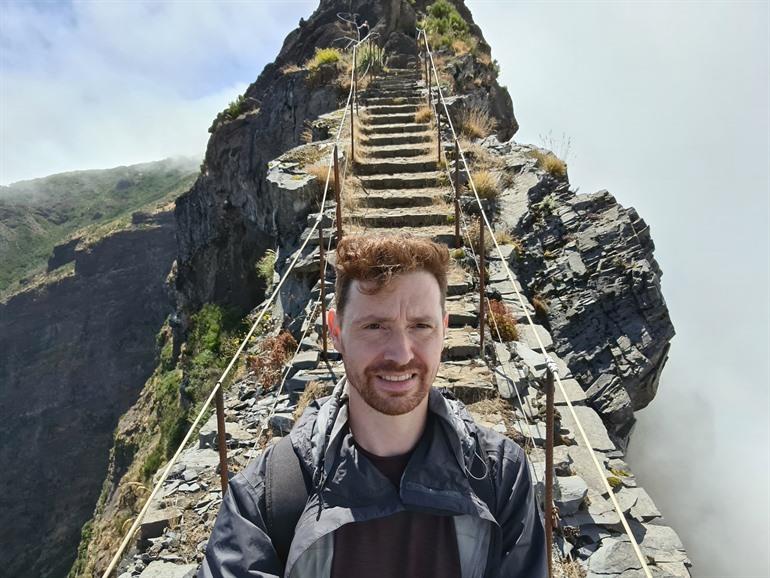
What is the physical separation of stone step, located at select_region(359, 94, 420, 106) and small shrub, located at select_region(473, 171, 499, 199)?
213 inches

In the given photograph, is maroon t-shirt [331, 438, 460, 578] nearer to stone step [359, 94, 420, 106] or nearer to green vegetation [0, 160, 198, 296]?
stone step [359, 94, 420, 106]

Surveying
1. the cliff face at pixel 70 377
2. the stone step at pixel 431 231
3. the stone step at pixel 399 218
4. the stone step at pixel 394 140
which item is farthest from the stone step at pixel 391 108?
the cliff face at pixel 70 377

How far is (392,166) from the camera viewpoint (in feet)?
34.3

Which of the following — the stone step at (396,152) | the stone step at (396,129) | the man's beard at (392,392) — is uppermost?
the stone step at (396,129)

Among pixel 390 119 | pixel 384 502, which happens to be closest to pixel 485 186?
pixel 390 119

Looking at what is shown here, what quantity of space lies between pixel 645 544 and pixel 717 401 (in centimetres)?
16230

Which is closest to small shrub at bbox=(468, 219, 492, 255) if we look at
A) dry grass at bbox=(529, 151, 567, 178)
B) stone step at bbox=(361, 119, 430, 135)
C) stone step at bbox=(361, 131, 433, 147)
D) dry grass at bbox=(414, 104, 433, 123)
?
dry grass at bbox=(529, 151, 567, 178)

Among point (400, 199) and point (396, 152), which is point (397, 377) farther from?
point (396, 152)

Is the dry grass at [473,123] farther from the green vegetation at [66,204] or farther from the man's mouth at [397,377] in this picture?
the green vegetation at [66,204]

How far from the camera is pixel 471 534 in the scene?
2.00 m

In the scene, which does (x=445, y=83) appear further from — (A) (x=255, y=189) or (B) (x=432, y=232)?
(B) (x=432, y=232)

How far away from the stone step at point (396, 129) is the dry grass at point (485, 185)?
10.1 feet

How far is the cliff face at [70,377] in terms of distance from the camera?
49344 millimetres

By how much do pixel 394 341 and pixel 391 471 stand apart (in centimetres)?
52
